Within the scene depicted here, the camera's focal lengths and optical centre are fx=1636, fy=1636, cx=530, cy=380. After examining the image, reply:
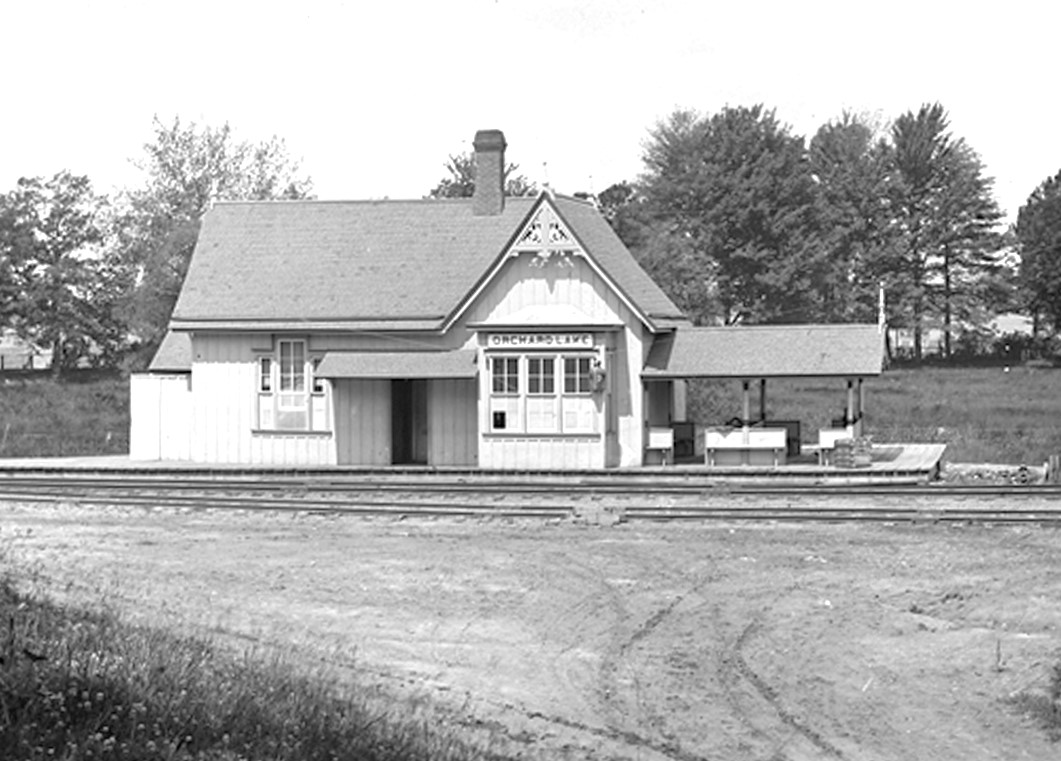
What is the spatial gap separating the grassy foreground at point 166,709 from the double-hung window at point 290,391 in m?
24.3

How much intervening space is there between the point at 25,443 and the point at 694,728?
37.3m

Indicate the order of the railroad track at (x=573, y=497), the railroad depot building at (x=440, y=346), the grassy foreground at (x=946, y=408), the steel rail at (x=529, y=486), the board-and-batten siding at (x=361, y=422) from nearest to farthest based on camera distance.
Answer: the railroad track at (x=573, y=497)
the steel rail at (x=529, y=486)
the railroad depot building at (x=440, y=346)
the board-and-batten siding at (x=361, y=422)
the grassy foreground at (x=946, y=408)

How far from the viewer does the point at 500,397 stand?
36531 millimetres

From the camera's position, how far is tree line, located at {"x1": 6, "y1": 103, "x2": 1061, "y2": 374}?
71.6 meters

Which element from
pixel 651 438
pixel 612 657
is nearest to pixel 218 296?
pixel 651 438

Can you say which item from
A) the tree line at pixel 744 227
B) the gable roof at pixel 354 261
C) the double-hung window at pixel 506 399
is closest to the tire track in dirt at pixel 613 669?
the double-hung window at pixel 506 399

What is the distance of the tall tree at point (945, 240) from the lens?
82.4 meters

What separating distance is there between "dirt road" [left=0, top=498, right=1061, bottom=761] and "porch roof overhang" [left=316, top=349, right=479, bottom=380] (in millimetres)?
9494

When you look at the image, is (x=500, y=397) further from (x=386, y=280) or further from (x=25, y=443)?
(x=25, y=443)

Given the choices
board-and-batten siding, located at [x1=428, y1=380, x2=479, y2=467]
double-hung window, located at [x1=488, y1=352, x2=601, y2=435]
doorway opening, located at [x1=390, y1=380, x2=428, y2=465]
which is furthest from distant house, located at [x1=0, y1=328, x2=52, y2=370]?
double-hung window, located at [x1=488, y1=352, x2=601, y2=435]

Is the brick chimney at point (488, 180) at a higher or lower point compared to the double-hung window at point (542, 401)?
higher

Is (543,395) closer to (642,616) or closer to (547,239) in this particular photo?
(547,239)

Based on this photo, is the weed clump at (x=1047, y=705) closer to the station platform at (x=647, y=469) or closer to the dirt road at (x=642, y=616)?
the dirt road at (x=642, y=616)

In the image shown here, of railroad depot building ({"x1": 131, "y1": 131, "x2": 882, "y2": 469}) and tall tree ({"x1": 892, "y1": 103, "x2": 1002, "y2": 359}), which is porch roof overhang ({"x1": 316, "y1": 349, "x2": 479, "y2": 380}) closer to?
railroad depot building ({"x1": 131, "y1": 131, "x2": 882, "y2": 469})
